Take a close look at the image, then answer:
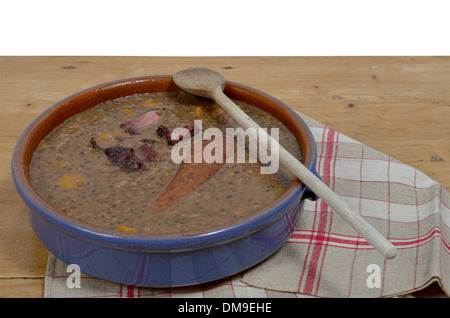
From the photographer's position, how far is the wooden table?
222cm

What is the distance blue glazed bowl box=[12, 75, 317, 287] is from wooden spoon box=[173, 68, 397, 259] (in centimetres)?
5

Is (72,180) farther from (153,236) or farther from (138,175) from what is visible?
(153,236)

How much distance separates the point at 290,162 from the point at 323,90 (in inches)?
42.6

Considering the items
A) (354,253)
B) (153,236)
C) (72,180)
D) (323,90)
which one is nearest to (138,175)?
(72,180)

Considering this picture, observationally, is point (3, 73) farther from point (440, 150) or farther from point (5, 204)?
point (440, 150)

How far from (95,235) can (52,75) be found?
4.87 feet

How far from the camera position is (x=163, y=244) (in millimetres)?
1385

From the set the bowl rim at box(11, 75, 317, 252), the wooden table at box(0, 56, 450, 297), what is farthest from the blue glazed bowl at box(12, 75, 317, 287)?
the wooden table at box(0, 56, 450, 297)

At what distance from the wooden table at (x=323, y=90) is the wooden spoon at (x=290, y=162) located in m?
0.55

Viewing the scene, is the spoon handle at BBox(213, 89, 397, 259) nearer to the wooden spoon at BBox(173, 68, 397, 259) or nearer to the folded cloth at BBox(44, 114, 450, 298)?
the wooden spoon at BBox(173, 68, 397, 259)

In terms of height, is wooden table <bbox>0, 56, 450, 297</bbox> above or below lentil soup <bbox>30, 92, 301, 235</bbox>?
above

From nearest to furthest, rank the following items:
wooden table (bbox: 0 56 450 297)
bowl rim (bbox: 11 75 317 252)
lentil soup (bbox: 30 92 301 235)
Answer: bowl rim (bbox: 11 75 317 252) < lentil soup (bbox: 30 92 301 235) < wooden table (bbox: 0 56 450 297)

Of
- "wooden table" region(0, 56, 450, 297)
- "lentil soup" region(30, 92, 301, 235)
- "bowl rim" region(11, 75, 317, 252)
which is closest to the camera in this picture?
"bowl rim" region(11, 75, 317, 252)

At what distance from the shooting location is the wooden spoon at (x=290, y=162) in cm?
143
